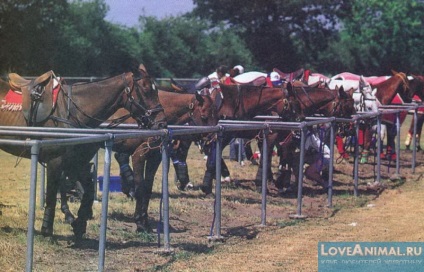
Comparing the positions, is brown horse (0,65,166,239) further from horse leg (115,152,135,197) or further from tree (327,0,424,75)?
A: tree (327,0,424,75)

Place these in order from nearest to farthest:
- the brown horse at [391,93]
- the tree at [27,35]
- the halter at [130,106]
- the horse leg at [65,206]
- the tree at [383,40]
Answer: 1. the halter at [130,106]
2. the horse leg at [65,206]
3. the brown horse at [391,93]
4. the tree at [27,35]
5. the tree at [383,40]

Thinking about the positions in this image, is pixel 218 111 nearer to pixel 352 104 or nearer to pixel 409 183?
pixel 352 104

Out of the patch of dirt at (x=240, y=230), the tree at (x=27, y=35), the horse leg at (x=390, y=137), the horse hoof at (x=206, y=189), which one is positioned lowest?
the patch of dirt at (x=240, y=230)

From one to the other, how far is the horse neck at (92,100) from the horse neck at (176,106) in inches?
109

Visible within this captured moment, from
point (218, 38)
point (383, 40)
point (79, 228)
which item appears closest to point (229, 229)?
point (79, 228)

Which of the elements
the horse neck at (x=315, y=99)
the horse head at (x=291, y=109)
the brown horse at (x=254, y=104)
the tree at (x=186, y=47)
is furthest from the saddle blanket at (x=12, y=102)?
the tree at (x=186, y=47)

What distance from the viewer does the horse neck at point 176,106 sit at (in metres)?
12.8

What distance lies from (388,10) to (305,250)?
170 feet

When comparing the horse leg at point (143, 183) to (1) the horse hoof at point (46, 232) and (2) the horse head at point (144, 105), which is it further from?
(1) the horse hoof at point (46, 232)

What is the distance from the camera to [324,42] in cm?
5322

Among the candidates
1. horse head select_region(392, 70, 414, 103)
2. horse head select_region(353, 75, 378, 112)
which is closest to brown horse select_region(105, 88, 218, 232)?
horse head select_region(353, 75, 378, 112)

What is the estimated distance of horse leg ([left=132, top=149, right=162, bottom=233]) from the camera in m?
10.7

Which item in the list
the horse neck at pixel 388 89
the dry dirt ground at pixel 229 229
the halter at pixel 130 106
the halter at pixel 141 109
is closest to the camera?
the dry dirt ground at pixel 229 229

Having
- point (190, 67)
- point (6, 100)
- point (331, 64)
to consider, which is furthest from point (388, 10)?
point (6, 100)
